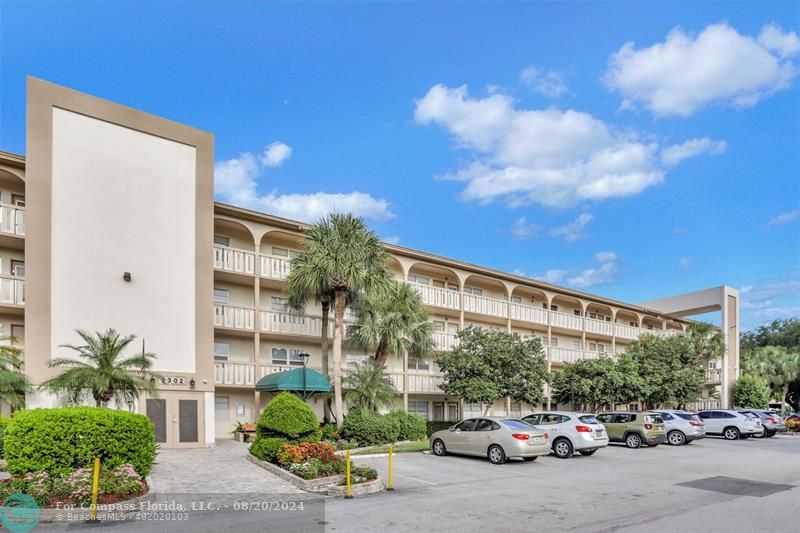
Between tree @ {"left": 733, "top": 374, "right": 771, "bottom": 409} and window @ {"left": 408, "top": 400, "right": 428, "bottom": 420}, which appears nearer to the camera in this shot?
window @ {"left": 408, "top": 400, "right": 428, "bottom": 420}

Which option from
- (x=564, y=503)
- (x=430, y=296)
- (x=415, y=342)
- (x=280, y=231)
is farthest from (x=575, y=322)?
(x=564, y=503)

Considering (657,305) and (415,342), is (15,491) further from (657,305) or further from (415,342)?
(657,305)

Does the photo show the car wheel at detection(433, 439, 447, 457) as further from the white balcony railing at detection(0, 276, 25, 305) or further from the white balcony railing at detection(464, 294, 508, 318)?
the white balcony railing at detection(0, 276, 25, 305)

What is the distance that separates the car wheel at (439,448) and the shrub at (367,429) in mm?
2841

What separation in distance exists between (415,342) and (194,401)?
9562mm

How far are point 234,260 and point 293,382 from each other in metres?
5.84

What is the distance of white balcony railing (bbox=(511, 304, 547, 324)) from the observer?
3881 cm

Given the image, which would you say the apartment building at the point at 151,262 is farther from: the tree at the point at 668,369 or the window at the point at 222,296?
the tree at the point at 668,369

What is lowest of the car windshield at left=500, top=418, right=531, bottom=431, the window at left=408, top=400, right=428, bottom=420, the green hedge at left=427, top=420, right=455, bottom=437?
the green hedge at left=427, top=420, right=455, bottom=437

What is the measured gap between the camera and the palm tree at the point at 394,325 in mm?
27189

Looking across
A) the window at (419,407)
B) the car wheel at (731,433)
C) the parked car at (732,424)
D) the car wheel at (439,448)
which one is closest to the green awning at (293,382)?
the car wheel at (439,448)

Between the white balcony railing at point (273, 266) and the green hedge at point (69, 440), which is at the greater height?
the white balcony railing at point (273, 266)

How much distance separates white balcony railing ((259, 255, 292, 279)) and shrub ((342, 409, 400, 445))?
7074mm

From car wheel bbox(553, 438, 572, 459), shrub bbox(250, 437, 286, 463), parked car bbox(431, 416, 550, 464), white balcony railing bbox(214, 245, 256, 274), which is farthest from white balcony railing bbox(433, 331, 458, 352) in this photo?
shrub bbox(250, 437, 286, 463)
